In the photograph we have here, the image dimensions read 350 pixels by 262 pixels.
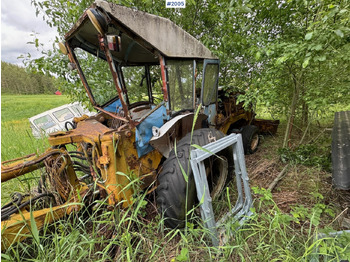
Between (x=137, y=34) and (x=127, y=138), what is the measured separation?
0.98m

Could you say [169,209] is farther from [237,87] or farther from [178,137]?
[237,87]

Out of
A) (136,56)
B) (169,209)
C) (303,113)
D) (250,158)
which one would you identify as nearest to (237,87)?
(250,158)

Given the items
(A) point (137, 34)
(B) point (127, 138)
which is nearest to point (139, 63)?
(A) point (137, 34)

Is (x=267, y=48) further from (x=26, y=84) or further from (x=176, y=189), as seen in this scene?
(x=26, y=84)

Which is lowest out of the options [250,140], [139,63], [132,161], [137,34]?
[250,140]

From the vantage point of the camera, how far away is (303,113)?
413 cm

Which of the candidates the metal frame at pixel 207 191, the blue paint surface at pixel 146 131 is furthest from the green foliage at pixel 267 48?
the blue paint surface at pixel 146 131

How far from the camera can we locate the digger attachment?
1.26m

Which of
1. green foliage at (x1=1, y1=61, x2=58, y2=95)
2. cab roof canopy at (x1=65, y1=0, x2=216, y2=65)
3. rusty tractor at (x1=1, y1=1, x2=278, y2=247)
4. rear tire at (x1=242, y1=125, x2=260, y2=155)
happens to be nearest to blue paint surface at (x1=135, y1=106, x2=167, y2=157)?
rusty tractor at (x1=1, y1=1, x2=278, y2=247)

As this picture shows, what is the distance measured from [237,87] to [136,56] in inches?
86.4

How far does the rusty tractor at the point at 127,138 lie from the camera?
1443 mm

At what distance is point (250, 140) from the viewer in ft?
12.1

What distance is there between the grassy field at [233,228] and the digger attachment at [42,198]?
9 centimetres

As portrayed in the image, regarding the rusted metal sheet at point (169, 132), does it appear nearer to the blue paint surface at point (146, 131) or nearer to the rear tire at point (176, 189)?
the blue paint surface at point (146, 131)
